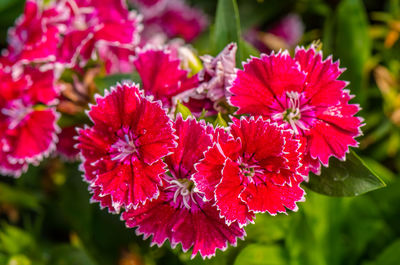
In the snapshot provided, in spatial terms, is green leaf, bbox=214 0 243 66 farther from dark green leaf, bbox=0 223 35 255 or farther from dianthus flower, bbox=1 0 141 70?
dark green leaf, bbox=0 223 35 255

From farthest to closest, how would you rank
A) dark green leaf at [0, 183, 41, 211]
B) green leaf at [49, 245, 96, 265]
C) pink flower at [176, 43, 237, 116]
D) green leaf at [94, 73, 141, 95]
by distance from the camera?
1. dark green leaf at [0, 183, 41, 211]
2. green leaf at [49, 245, 96, 265]
3. green leaf at [94, 73, 141, 95]
4. pink flower at [176, 43, 237, 116]

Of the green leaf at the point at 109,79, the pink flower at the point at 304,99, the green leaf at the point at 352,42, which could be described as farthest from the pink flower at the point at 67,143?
the green leaf at the point at 352,42

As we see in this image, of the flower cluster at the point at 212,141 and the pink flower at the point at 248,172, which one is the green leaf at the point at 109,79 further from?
the pink flower at the point at 248,172

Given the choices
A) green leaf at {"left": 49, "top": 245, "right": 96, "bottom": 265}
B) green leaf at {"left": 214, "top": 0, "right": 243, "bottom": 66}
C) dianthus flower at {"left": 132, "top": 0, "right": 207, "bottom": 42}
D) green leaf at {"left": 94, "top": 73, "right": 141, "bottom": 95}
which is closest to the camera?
green leaf at {"left": 214, "top": 0, "right": 243, "bottom": 66}

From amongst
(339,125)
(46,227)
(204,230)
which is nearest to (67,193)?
(46,227)

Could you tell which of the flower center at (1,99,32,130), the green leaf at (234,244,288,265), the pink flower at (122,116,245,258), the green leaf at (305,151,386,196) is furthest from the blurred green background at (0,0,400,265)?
the flower center at (1,99,32,130)

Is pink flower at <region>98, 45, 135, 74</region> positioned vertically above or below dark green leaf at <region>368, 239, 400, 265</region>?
above
